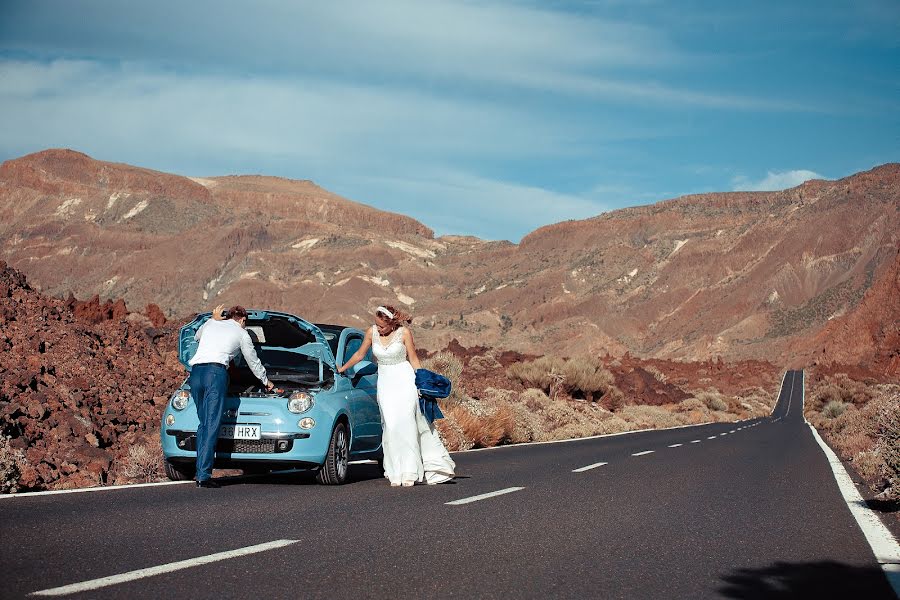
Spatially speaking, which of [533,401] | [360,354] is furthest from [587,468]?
[533,401]

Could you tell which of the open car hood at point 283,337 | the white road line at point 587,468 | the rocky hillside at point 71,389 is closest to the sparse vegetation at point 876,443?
the white road line at point 587,468

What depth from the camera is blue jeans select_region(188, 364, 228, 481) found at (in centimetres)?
1016

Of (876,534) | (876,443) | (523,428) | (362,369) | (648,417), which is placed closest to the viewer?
(876,534)

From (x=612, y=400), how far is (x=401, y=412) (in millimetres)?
34625

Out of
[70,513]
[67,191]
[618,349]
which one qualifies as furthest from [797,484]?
[67,191]

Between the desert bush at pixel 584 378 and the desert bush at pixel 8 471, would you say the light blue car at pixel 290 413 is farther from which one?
the desert bush at pixel 584 378

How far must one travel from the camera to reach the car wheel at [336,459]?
10734mm

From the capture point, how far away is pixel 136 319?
27719 mm

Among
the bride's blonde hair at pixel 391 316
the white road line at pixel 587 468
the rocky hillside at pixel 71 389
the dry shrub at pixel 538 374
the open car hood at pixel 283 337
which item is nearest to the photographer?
the bride's blonde hair at pixel 391 316

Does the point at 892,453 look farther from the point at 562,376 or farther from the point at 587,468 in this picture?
the point at 562,376

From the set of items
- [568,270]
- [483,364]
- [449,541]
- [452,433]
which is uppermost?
A: [568,270]

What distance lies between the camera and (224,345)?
1038 centimetres

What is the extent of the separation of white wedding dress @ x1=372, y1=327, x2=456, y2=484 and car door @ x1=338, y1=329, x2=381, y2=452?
388 millimetres

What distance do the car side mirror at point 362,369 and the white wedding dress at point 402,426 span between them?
24.6 inches
